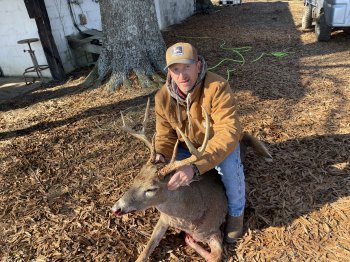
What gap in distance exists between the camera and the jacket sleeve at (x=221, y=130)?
8.46ft

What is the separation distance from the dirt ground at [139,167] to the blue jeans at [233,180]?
0.28 meters

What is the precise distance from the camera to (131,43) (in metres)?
6.32

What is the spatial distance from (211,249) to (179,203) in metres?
0.56

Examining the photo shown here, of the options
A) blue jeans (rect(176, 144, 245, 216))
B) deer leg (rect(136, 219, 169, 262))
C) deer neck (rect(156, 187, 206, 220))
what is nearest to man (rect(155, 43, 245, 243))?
blue jeans (rect(176, 144, 245, 216))

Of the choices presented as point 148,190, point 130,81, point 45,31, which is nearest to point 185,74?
point 148,190

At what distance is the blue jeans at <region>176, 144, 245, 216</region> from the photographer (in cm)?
290

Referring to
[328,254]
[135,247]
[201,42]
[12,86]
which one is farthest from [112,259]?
[201,42]

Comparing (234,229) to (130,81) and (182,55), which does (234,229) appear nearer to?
(182,55)

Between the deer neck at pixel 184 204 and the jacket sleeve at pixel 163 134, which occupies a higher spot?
the jacket sleeve at pixel 163 134

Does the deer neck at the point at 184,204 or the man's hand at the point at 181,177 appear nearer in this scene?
the man's hand at the point at 181,177

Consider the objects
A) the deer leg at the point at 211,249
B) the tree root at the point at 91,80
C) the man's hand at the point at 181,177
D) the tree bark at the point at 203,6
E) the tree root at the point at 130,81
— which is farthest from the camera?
the tree bark at the point at 203,6

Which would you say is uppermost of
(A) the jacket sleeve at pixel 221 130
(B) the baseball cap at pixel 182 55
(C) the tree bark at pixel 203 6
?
(B) the baseball cap at pixel 182 55

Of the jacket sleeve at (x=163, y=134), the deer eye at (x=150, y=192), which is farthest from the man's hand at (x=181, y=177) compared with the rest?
the jacket sleeve at (x=163, y=134)

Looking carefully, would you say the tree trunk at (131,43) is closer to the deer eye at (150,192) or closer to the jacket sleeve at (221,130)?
the jacket sleeve at (221,130)
